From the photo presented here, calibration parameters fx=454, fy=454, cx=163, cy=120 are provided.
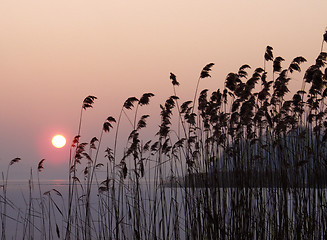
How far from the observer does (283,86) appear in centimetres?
444

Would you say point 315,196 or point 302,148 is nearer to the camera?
point 315,196

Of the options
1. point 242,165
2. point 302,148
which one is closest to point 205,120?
point 242,165

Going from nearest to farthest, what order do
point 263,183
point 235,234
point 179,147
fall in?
point 235,234, point 263,183, point 179,147

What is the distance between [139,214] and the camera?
4.49 meters

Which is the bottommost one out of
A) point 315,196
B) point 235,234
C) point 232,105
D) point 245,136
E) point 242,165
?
point 235,234

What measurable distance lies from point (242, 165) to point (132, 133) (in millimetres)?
1151

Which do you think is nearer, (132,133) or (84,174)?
(132,133)

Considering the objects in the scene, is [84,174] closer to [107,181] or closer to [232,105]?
[107,181]

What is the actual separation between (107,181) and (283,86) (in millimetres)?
1980

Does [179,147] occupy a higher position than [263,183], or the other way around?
[179,147]

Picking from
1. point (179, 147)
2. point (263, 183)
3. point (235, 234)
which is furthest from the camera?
point (179, 147)

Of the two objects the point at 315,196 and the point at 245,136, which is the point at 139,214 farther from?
the point at 315,196

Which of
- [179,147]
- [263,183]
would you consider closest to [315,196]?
[263,183]

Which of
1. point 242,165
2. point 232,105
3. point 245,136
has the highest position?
point 232,105
